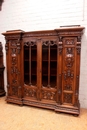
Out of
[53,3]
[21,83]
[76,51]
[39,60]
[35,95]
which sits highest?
[53,3]

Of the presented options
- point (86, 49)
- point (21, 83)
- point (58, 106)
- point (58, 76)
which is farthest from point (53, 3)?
point (58, 106)

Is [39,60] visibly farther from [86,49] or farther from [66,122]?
[66,122]

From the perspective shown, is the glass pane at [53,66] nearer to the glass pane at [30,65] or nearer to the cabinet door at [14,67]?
the glass pane at [30,65]

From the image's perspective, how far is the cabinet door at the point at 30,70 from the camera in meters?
3.08

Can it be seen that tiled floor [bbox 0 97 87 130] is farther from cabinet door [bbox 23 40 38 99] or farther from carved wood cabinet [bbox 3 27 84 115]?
cabinet door [bbox 23 40 38 99]

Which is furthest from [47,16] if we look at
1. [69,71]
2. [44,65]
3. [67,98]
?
[67,98]

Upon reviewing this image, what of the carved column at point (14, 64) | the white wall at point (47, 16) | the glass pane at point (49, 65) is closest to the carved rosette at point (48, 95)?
the glass pane at point (49, 65)

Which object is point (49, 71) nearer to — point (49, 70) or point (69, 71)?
point (49, 70)

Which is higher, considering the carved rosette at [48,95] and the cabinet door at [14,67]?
the cabinet door at [14,67]

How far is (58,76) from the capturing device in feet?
9.36

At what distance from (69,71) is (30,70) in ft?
3.33

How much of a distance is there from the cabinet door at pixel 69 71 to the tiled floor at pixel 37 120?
15.2 inches

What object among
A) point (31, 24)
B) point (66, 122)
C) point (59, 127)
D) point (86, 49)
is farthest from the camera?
point (31, 24)

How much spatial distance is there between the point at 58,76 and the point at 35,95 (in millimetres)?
822
